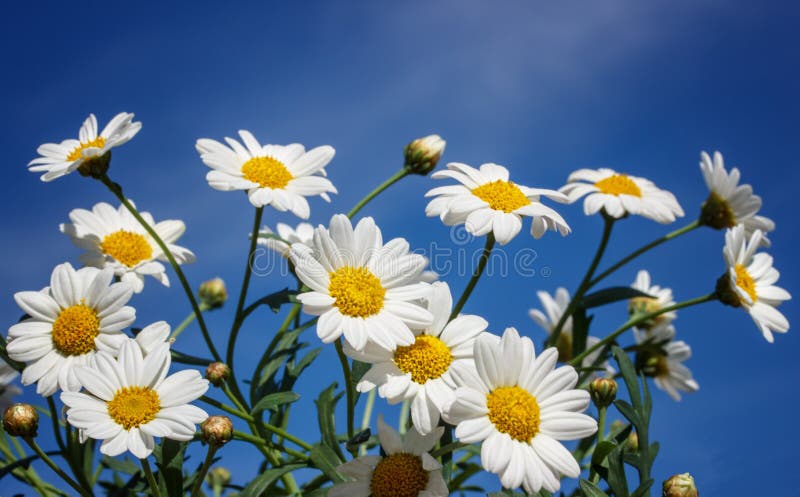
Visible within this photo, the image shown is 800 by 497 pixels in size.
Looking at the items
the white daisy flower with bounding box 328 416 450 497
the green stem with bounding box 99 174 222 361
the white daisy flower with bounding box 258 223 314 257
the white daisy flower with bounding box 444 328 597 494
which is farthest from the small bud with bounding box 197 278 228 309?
the white daisy flower with bounding box 444 328 597 494

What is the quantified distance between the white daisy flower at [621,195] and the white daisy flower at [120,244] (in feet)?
3.95

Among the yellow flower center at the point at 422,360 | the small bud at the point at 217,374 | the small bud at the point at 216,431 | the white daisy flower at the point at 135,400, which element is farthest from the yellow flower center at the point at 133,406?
the yellow flower center at the point at 422,360

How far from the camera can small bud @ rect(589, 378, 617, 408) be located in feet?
5.99

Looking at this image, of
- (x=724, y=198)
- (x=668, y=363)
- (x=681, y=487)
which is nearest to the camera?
(x=681, y=487)

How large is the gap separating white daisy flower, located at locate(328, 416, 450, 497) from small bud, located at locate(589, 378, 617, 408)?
461mm

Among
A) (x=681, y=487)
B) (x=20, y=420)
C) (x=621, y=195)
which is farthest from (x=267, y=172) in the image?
(x=681, y=487)

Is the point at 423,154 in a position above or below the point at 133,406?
above

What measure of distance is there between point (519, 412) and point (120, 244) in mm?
1380

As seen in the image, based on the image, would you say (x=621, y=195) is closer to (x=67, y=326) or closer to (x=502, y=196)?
(x=502, y=196)

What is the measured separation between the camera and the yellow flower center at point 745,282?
227 cm

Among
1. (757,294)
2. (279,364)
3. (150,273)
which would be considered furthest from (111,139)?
(757,294)

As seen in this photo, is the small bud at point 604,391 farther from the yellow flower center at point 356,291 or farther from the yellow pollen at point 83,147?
the yellow pollen at point 83,147

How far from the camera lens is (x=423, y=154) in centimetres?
219

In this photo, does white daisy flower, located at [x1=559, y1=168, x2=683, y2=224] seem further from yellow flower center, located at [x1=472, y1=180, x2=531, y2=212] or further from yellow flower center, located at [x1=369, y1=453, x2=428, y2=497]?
yellow flower center, located at [x1=369, y1=453, x2=428, y2=497]
